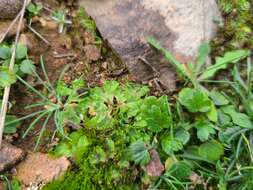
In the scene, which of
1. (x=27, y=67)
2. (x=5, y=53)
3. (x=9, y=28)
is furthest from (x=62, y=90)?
(x=9, y=28)

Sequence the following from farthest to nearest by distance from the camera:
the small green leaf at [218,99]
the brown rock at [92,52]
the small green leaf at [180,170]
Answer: the brown rock at [92,52]
the small green leaf at [218,99]
the small green leaf at [180,170]

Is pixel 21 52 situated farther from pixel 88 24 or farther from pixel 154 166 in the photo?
pixel 154 166

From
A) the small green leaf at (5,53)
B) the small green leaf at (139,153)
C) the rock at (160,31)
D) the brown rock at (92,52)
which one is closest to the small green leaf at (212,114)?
the rock at (160,31)

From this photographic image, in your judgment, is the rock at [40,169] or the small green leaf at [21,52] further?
the small green leaf at [21,52]

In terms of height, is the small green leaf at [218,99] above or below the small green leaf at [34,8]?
below

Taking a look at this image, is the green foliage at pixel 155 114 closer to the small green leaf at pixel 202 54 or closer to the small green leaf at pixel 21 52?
the small green leaf at pixel 202 54

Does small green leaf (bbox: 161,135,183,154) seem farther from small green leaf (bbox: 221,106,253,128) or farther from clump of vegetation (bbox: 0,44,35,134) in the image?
clump of vegetation (bbox: 0,44,35,134)
